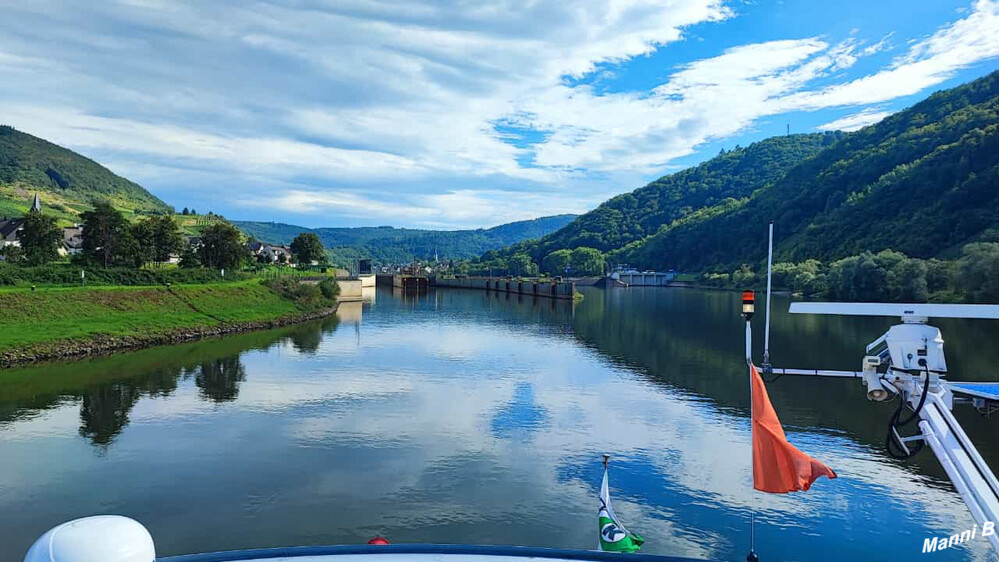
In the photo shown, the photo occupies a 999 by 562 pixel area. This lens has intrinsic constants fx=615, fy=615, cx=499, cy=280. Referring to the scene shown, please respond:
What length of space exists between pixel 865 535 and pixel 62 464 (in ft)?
92.4

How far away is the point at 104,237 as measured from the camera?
228ft

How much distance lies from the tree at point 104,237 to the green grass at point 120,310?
8614 mm

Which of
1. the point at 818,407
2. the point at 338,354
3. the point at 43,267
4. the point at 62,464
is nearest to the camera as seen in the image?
the point at 62,464

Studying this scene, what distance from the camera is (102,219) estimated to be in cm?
7006

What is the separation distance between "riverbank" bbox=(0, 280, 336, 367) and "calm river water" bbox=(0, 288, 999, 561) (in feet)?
12.0

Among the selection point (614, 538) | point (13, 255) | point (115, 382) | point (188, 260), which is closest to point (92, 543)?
point (614, 538)

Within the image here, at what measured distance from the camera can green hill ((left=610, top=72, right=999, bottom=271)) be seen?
112 metres

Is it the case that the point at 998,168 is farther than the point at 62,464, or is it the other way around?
the point at 998,168

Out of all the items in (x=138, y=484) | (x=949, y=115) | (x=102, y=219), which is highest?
(x=949, y=115)

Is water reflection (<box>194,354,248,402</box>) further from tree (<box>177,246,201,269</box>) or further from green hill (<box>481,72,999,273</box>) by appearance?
green hill (<box>481,72,999,273</box>)

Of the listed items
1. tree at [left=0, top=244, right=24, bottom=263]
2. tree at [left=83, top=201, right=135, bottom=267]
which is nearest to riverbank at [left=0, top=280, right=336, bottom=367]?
tree at [left=83, top=201, right=135, bottom=267]

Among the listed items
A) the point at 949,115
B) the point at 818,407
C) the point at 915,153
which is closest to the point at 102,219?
the point at 818,407

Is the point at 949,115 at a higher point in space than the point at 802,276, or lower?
higher

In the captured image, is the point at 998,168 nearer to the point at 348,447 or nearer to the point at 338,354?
the point at 338,354
